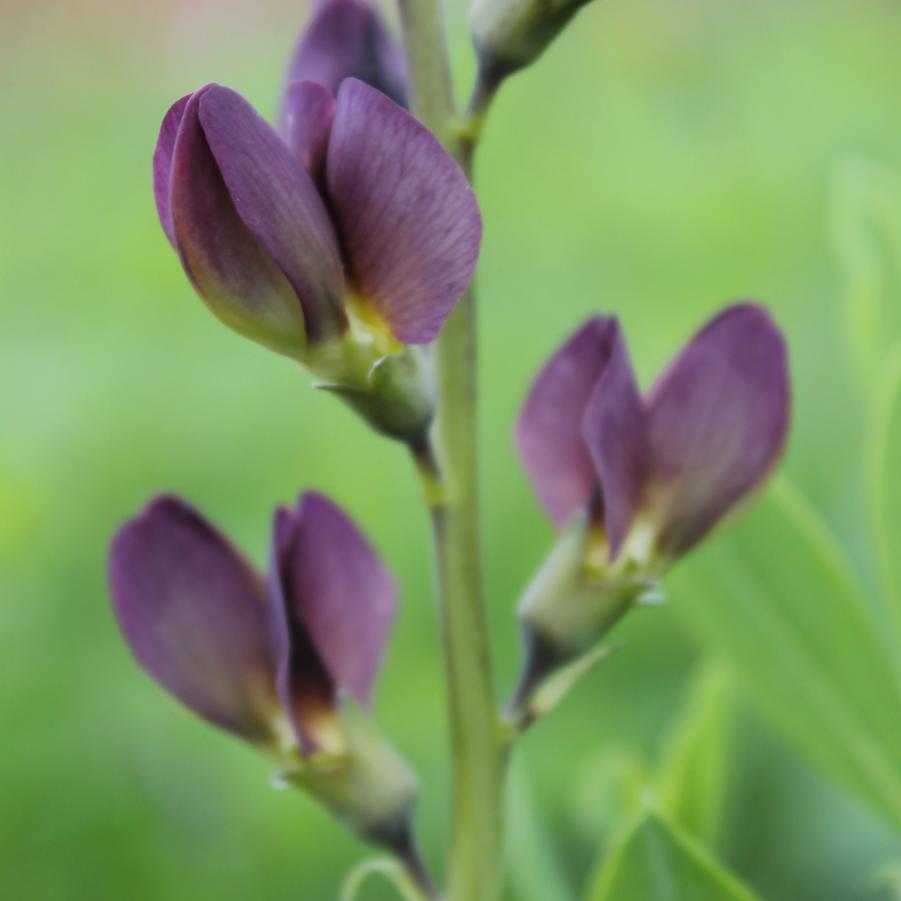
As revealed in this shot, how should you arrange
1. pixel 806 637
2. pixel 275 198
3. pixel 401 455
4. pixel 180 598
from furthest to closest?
pixel 401 455 → pixel 806 637 → pixel 180 598 → pixel 275 198

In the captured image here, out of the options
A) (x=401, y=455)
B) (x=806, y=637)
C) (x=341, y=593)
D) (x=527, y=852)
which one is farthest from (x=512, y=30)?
(x=401, y=455)

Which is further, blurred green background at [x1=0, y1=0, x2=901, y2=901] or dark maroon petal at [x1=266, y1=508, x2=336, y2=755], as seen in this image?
blurred green background at [x1=0, y1=0, x2=901, y2=901]

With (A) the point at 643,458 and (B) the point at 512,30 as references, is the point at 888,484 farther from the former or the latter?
(B) the point at 512,30

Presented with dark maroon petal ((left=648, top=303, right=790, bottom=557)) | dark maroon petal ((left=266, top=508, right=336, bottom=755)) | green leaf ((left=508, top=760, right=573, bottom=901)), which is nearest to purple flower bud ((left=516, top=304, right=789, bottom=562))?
dark maroon petal ((left=648, top=303, right=790, bottom=557))

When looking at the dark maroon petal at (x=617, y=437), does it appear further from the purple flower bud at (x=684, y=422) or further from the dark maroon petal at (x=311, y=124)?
the dark maroon petal at (x=311, y=124)

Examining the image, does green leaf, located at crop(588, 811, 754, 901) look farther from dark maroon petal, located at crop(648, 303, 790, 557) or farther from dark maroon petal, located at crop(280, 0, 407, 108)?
dark maroon petal, located at crop(280, 0, 407, 108)

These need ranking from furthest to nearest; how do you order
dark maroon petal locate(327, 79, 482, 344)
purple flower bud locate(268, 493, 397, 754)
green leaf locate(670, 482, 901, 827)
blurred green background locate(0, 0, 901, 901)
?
1. blurred green background locate(0, 0, 901, 901)
2. green leaf locate(670, 482, 901, 827)
3. purple flower bud locate(268, 493, 397, 754)
4. dark maroon petal locate(327, 79, 482, 344)
